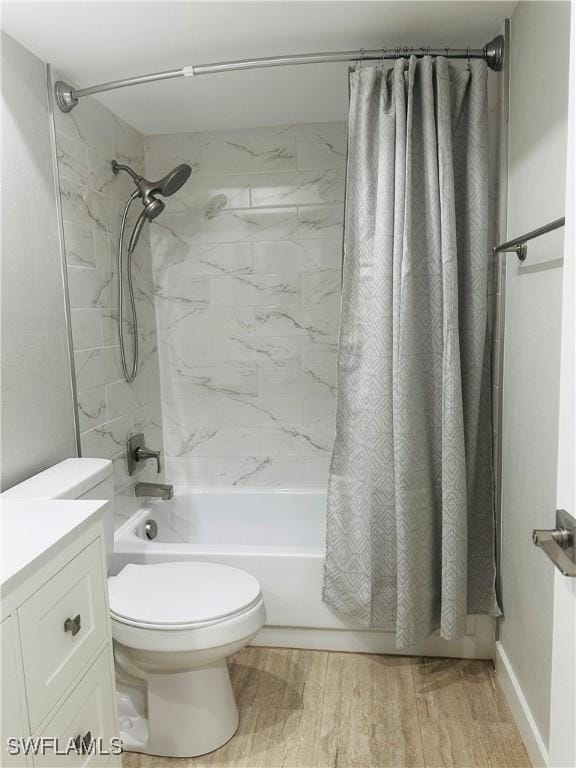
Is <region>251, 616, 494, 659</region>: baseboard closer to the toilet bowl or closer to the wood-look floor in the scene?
the wood-look floor

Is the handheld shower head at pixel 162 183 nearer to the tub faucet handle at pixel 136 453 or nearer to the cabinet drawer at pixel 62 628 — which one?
the tub faucet handle at pixel 136 453

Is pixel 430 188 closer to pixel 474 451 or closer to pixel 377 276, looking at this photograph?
pixel 377 276

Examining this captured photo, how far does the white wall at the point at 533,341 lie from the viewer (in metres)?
1.50

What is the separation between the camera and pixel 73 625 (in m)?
1.27

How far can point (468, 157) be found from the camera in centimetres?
191

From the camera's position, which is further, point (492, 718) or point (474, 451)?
point (474, 451)

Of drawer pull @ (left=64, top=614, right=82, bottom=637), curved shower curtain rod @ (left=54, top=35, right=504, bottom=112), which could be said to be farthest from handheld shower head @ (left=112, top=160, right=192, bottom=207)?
drawer pull @ (left=64, top=614, right=82, bottom=637)

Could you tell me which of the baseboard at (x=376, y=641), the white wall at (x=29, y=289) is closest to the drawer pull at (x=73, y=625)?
A: the white wall at (x=29, y=289)

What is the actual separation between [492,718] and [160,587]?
3.89 ft

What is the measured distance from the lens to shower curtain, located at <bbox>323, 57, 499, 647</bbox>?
1.87 meters

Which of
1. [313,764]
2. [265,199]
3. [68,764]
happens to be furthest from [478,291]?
[68,764]

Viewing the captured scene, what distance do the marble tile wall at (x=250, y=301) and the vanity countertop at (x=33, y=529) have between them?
1.49 metres

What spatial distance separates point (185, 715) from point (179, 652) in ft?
0.87

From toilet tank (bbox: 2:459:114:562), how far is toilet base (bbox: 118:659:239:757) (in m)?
0.50
